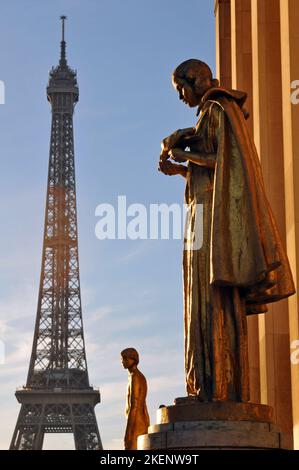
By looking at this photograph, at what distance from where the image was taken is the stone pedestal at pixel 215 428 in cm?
848

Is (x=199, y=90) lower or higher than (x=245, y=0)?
lower

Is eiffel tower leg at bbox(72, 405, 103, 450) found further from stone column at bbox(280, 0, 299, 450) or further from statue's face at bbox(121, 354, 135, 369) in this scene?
statue's face at bbox(121, 354, 135, 369)

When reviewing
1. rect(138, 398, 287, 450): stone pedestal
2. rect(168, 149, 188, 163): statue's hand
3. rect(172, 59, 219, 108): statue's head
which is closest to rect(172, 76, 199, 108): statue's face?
rect(172, 59, 219, 108): statue's head

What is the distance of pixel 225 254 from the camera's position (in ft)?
30.2

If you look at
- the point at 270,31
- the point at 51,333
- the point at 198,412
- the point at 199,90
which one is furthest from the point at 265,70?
the point at 51,333

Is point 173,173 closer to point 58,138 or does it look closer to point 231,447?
point 231,447

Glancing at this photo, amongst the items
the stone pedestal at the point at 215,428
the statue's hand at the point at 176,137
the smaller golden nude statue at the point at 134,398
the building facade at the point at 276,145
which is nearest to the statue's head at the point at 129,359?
the smaller golden nude statue at the point at 134,398

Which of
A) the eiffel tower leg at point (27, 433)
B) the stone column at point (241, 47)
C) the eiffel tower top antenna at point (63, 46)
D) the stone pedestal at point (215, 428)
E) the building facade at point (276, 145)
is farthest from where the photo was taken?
the eiffel tower top antenna at point (63, 46)

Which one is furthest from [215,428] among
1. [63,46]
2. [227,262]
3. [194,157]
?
[63,46]

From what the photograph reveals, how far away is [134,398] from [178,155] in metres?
6.64

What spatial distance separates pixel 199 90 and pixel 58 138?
92194mm

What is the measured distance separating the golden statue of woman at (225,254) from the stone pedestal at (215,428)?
32cm

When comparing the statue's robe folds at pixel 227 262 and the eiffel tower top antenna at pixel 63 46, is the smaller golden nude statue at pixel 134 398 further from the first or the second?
the eiffel tower top antenna at pixel 63 46

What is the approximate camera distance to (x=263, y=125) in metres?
21.8
